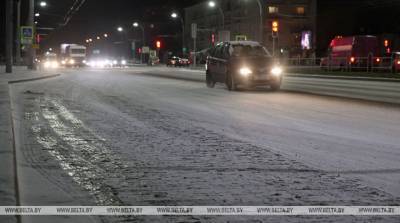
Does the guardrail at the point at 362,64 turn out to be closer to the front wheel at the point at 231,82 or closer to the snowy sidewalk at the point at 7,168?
the front wheel at the point at 231,82

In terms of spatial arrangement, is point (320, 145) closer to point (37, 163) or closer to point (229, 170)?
point (229, 170)

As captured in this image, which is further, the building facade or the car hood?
the building facade

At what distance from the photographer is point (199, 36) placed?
107 meters

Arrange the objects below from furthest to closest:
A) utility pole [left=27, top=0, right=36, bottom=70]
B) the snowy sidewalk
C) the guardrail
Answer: utility pole [left=27, top=0, right=36, bottom=70] < the guardrail < the snowy sidewalk

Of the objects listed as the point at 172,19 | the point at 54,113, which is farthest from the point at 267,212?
the point at 172,19

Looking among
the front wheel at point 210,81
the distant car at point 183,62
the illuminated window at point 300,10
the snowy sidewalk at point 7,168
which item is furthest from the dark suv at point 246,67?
the illuminated window at point 300,10

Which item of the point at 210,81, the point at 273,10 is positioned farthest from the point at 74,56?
the point at 210,81

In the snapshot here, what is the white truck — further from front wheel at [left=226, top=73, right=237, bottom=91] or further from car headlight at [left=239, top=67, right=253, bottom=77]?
car headlight at [left=239, top=67, right=253, bottom=77]

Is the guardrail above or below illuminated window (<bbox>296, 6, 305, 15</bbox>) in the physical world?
below

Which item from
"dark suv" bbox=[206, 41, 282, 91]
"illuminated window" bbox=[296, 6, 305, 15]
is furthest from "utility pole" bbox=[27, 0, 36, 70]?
"illuminated window" bbox=[296, 6, 305, 15]

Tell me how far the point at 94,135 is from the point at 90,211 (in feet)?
16.8

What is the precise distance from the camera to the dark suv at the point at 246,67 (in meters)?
21.2

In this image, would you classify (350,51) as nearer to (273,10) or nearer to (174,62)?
(273,10)

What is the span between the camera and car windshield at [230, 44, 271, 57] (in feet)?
72.8
